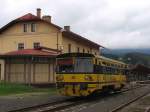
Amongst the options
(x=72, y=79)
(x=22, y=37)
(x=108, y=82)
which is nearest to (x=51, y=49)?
(x=22, y=37)

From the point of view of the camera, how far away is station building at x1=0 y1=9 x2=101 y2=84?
4459 centimetres

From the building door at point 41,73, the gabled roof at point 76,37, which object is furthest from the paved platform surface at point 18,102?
the gabled roof at point 76,37

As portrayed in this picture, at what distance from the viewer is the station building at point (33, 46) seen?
44594 mm

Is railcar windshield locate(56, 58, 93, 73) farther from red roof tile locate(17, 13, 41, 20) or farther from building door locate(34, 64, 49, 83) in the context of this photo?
red roof tile locate(17, 13, 41, 20)

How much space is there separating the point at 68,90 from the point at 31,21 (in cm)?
3012

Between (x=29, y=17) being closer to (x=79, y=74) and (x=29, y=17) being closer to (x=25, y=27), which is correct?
(x=25, y=27)

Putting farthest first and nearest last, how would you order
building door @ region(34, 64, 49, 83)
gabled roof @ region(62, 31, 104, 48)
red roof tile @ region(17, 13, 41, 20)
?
red roof tile @ region(17, 13, 41, 20) < gabled roof @ region(62, 31, 104, 48) < building door @ region(34, 64, 49, 83)

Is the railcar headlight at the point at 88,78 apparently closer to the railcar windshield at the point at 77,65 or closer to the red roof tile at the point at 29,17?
the railcar windshield at the point at 77,65

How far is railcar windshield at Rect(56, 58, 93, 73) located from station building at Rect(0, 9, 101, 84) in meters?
16.8

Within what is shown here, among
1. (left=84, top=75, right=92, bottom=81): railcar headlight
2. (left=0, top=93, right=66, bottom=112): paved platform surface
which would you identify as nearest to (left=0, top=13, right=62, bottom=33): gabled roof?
(left=0, top=93, right=66, bottom=112): paved platform surface

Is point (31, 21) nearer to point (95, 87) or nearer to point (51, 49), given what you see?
point (51, 49)

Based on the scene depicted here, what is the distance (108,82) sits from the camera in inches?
1145

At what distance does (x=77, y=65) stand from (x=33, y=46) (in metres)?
29.8

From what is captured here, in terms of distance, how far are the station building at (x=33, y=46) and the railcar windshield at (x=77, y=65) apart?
16763 mm
